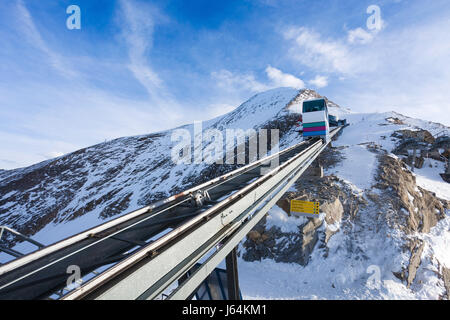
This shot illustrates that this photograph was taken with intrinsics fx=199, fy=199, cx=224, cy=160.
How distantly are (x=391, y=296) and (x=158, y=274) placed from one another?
38.1 ft

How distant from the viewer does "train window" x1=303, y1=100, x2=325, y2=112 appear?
699 inches

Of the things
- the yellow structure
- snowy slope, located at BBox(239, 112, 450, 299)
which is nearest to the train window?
snowy slope, located at BBox(239, 112, 450, 299)

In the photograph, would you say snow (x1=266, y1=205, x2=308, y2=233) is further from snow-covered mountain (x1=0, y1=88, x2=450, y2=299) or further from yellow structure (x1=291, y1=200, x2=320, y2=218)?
yellow structure (x1=291, y1=200, x2=320, y2=218)

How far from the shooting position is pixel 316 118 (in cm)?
1805

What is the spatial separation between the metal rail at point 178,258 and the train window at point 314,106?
1502 centimetres

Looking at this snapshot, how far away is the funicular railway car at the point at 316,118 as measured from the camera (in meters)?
17.8

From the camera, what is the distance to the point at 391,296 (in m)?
9.19

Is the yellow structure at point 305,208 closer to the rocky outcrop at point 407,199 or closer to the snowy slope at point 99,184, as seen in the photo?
the rocky outcrop at point 407,199

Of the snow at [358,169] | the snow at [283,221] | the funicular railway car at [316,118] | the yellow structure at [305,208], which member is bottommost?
the snow at [283,221]

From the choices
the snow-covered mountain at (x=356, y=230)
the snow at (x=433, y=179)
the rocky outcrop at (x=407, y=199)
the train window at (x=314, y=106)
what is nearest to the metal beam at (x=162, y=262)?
the snow-covered mountain at (x=356, y=230)

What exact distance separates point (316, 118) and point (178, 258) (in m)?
18.1

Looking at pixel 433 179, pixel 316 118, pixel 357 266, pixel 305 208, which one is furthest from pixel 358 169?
pixel 433 179

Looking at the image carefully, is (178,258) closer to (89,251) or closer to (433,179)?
(89,251)

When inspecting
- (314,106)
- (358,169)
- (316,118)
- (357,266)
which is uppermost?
(314,106)
